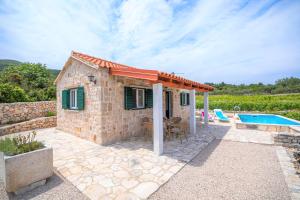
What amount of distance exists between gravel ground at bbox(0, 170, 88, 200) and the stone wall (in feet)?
30.9

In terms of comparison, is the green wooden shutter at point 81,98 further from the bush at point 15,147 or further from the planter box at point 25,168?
the planter box at point 25,168

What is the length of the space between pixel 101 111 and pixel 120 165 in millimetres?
2862

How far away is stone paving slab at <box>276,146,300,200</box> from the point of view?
11.7 ft

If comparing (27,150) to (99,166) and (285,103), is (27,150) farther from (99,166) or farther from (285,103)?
(285,103)

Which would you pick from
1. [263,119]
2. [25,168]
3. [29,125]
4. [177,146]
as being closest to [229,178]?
[177,146]

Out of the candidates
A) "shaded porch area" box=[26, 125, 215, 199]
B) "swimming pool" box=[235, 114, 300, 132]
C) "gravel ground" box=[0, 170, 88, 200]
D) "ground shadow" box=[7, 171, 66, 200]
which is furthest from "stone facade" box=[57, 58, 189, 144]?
"swimming pool" box=[235, 114, 300, 132]

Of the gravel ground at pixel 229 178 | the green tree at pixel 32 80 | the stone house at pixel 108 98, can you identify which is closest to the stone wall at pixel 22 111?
the green tree at pixel 32 80

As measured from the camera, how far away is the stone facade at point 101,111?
7.06 metres

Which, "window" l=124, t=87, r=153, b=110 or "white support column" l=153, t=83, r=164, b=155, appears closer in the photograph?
"white support column" l=153, t=83, r=164, b=155

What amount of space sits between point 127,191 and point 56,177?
90.8 inches

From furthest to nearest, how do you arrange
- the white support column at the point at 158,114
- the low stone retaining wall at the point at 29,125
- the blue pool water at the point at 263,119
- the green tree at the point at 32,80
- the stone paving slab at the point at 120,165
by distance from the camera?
the green tree at the point at 32,80
the blue pool water at the point at 263,119
the low stone retaining wall at the point at 29,125
the white support column at the point at 158,114
the stone paving slab at the point at 120,165

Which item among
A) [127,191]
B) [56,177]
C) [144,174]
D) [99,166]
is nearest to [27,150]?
[56,177]

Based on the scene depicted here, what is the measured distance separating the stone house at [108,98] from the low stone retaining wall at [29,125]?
227 cm

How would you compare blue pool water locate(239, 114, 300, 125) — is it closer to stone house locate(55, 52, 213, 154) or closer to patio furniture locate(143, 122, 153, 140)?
stone house locate(55, 52, 213, 154)
